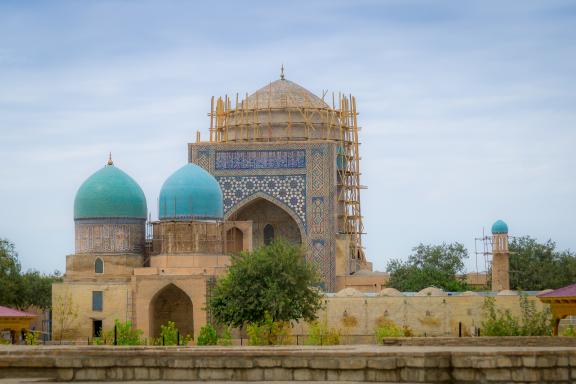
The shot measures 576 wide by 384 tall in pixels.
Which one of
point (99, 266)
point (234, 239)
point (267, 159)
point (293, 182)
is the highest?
point (267, 159)

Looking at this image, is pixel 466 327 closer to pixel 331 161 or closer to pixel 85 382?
pixel 331 161

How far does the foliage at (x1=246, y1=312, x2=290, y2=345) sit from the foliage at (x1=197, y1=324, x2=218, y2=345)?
267cm

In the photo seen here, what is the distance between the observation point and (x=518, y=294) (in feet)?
132

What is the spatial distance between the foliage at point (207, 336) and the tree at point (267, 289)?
0.76 m

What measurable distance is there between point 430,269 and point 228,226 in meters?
10.8

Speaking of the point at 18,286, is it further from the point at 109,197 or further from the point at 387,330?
the point at 387,330

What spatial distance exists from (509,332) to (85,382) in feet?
47.7

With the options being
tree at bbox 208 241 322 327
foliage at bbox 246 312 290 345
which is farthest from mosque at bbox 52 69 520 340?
foliage at bbox 246 312 290 345

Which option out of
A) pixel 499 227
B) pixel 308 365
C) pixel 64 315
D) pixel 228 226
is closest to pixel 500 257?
pixel 499 227

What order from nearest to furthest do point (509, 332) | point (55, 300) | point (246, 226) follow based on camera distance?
point (509, 332) < point (55, 300) < point (246, 226)

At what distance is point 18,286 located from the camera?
4909 centimetres

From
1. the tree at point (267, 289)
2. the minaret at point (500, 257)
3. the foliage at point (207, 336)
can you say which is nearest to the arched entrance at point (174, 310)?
the foliage at point (207, 336)

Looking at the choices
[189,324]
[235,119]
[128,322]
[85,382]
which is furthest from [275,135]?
[85,382]

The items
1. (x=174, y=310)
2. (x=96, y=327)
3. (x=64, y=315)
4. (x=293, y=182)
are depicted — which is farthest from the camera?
(x=293, y=182)
